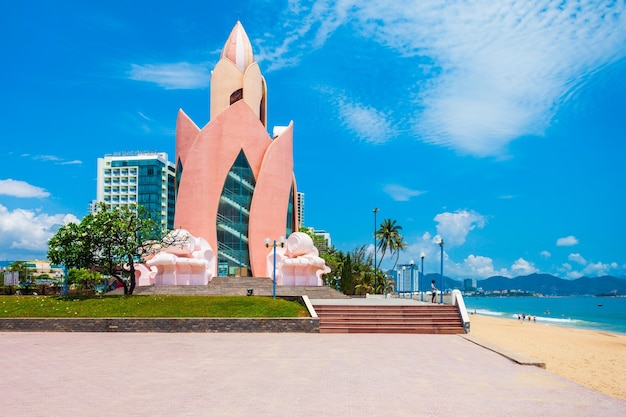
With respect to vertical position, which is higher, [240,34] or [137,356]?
[240,34]

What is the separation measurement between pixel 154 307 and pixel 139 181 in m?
89.1

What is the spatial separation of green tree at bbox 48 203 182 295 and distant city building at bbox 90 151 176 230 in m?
78.6

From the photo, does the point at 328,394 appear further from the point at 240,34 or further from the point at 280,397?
the point at 240,34

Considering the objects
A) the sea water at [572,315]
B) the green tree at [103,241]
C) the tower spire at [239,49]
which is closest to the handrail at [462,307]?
the green tree at [103,241]

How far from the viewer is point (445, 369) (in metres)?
10.7

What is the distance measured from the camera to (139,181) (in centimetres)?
10512

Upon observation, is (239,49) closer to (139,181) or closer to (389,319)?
(389,319)

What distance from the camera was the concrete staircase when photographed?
749 inches

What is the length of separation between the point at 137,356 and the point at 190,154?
88.3 feet

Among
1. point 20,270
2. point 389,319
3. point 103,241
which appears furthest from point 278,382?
point 20,270

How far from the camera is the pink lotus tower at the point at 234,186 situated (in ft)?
124

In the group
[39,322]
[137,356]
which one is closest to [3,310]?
[39,322]

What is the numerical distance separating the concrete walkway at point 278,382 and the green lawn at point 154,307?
4772mm

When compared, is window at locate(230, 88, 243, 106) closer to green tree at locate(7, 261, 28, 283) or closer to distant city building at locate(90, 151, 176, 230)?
green tree at locate(7, 261, 28, 283)
